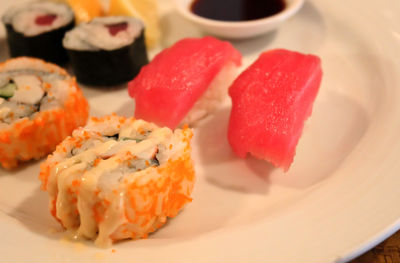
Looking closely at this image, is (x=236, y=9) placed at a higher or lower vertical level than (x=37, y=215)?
higher

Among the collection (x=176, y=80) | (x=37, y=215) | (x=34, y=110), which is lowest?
(x=37, y=215)

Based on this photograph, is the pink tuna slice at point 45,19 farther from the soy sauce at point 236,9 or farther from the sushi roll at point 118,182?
the sushi roll at point 118,182

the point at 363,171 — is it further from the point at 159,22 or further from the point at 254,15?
the point at 159,22

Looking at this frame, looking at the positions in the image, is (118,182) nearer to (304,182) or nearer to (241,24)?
(304,182)

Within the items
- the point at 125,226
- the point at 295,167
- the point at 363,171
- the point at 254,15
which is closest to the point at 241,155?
the point at 295,167

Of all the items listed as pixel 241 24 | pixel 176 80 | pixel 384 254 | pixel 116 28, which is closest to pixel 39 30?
pixel 116 28

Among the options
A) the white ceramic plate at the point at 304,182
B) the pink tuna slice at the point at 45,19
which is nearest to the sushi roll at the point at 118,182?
the white ceramic plate at the point at 304,182
